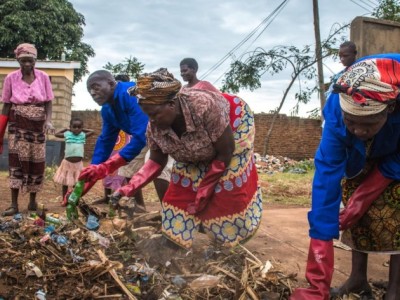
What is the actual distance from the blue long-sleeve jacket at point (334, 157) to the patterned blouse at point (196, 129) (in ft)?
2.44

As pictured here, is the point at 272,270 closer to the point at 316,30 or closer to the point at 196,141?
the point at 196,141

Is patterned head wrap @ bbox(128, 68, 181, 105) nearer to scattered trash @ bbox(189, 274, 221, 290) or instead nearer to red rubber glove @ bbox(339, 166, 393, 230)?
scattered trash @ bbox(189, 274, 221, 290)

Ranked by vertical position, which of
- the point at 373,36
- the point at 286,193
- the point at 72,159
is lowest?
the point at 286,193

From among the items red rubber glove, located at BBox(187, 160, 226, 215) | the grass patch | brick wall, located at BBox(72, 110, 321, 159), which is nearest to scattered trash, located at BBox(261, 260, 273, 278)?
red rubber glove, located at BBox(187, 160, 226, 215)

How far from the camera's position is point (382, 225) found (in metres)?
2.49

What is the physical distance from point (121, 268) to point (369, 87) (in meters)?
1.69

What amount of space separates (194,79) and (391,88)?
11.7ft

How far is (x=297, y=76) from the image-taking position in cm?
1537

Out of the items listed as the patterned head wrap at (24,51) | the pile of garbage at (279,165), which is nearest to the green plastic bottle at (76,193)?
the patterned head wrap at (24,51)

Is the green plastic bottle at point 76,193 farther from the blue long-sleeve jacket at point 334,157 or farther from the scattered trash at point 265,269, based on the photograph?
the blue long-sleeve jacket at point 334,157

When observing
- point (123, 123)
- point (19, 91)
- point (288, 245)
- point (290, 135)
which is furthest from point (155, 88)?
point (290, 135)

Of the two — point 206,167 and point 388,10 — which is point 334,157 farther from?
point 388,10

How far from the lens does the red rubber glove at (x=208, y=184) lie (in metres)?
3.00

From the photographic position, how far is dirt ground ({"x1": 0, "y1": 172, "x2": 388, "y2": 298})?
3.13m
